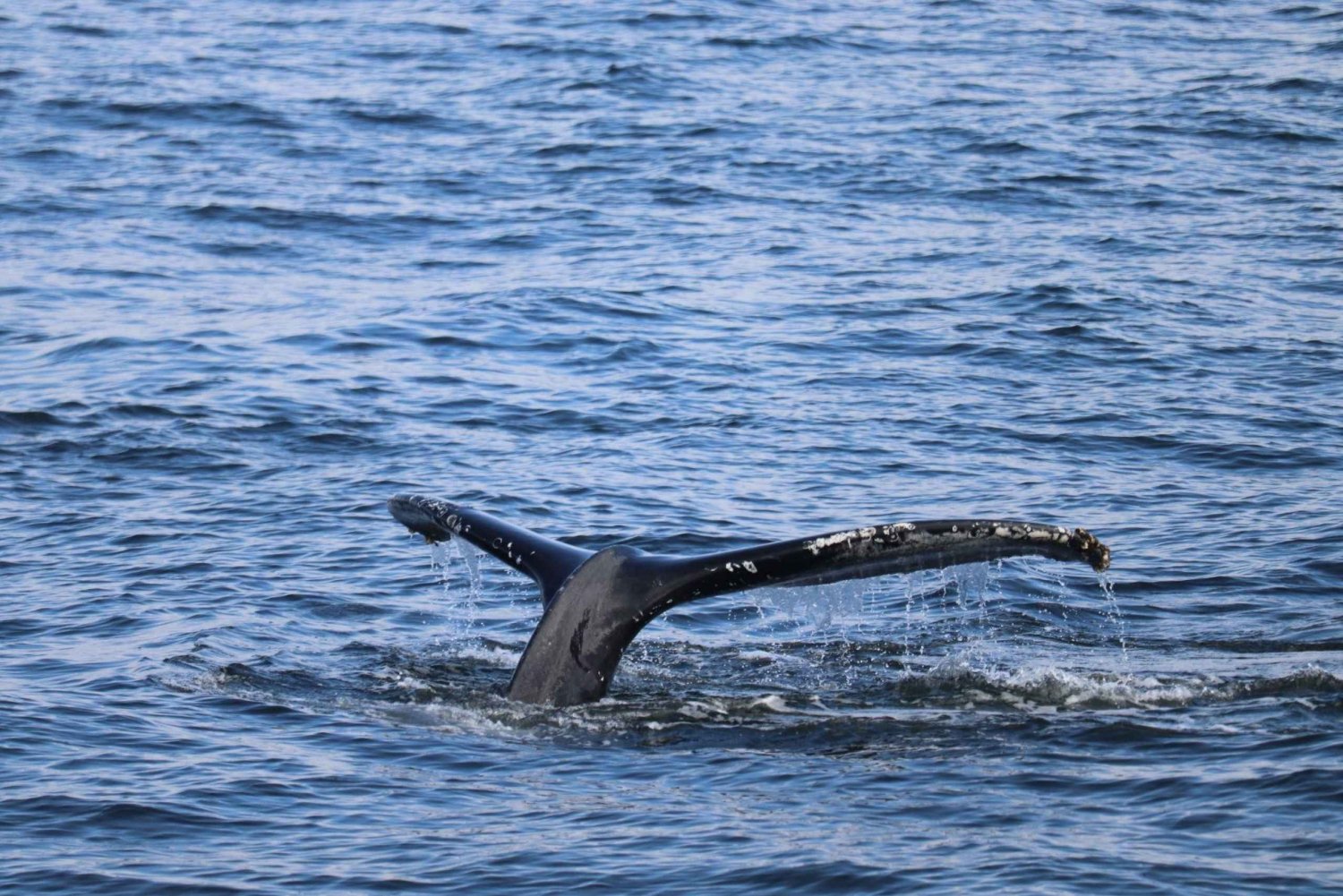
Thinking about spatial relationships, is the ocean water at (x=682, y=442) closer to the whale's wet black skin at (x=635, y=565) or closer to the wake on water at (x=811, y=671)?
the wake on water at (x=811, y=671)

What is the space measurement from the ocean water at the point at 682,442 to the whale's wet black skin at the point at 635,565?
0.27 m

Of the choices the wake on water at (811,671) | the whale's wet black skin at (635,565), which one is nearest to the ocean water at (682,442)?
the wake on water at (811,671)

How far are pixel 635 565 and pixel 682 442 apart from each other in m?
7.45

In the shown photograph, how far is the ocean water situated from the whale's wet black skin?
0.27 metres

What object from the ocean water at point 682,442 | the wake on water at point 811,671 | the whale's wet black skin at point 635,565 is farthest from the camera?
the wake on water at point 811,671

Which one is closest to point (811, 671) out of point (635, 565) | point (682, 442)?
point (635, 565)

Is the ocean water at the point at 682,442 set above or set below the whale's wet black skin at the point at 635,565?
below

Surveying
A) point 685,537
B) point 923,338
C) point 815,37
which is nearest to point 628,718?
point 685,537

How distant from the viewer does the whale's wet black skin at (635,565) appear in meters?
8.12

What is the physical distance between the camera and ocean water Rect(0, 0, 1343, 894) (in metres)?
8.70

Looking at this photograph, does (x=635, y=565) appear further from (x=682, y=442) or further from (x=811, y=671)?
(x=682, y=442)

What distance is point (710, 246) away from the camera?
2358 centimetres

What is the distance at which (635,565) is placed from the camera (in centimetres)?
905

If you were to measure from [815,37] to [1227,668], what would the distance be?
25959 mm
